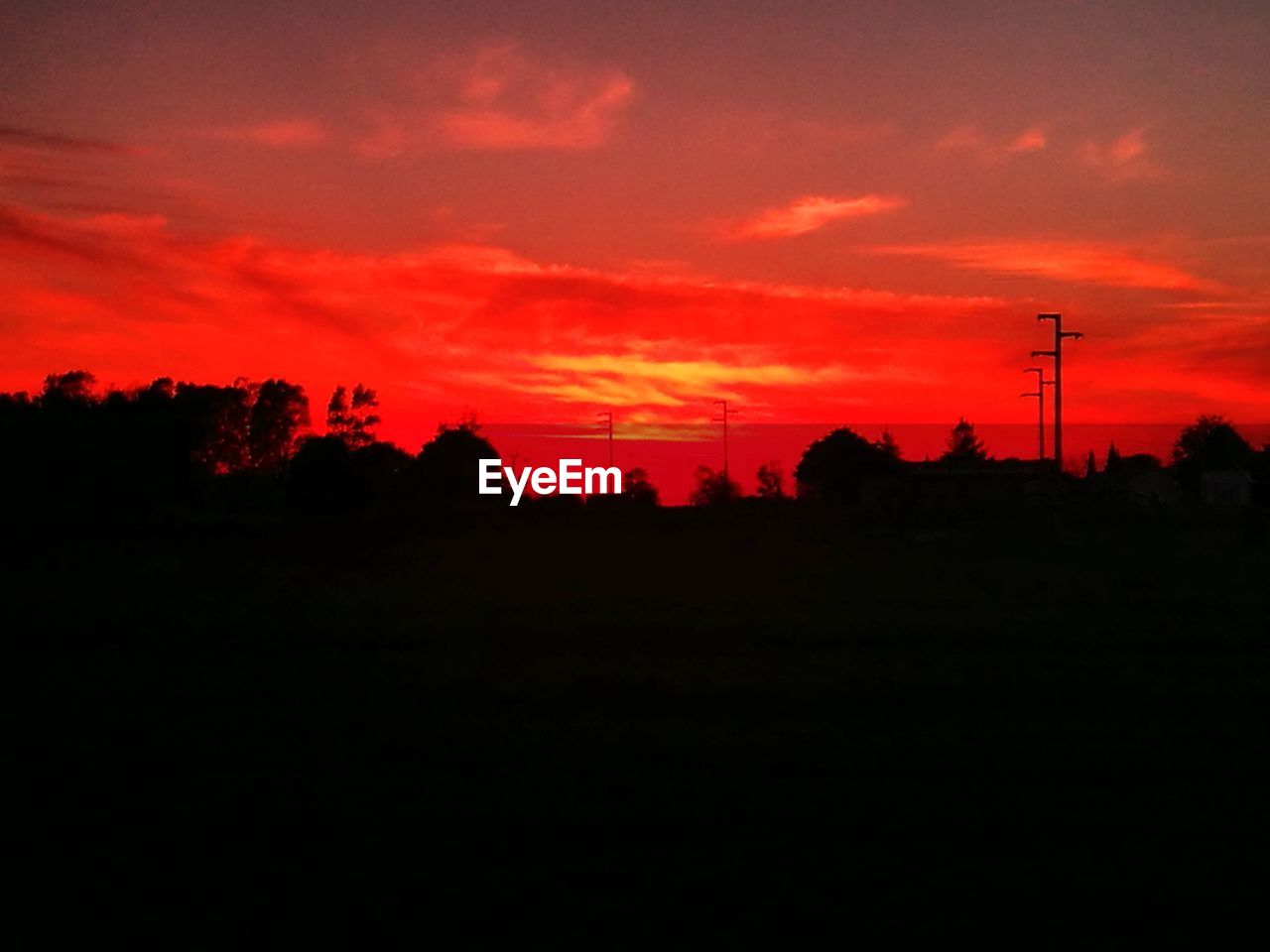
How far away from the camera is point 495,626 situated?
21422mm

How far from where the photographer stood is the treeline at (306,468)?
4594 centimetres

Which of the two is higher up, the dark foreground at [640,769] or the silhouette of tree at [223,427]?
the silhouette of tree at [223,427]

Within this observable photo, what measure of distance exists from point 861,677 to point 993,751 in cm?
445

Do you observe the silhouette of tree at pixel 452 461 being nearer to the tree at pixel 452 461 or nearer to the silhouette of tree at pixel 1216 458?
the tree at pixel 452 461

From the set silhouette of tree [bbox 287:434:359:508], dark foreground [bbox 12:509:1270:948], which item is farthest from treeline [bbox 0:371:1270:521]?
dark foreground [bbox 12:509:1270:948]

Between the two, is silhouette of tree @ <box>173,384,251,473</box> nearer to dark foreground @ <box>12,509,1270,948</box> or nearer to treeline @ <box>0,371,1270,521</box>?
treeline @ <box>0,371,1270,521</box>

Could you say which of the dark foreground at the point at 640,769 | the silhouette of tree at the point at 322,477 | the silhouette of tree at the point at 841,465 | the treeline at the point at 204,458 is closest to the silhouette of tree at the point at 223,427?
the treeline at the point at 204,458

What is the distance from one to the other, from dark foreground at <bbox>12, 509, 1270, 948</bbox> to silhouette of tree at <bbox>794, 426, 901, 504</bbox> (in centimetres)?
5514

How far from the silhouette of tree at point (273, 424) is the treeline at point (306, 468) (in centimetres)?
8

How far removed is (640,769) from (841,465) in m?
74.4

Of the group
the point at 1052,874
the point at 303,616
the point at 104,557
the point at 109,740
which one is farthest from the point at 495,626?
the point at 104,557

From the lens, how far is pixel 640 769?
10.5m

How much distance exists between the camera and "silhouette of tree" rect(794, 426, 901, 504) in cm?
8069

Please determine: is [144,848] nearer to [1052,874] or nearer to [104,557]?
[1052,874]
